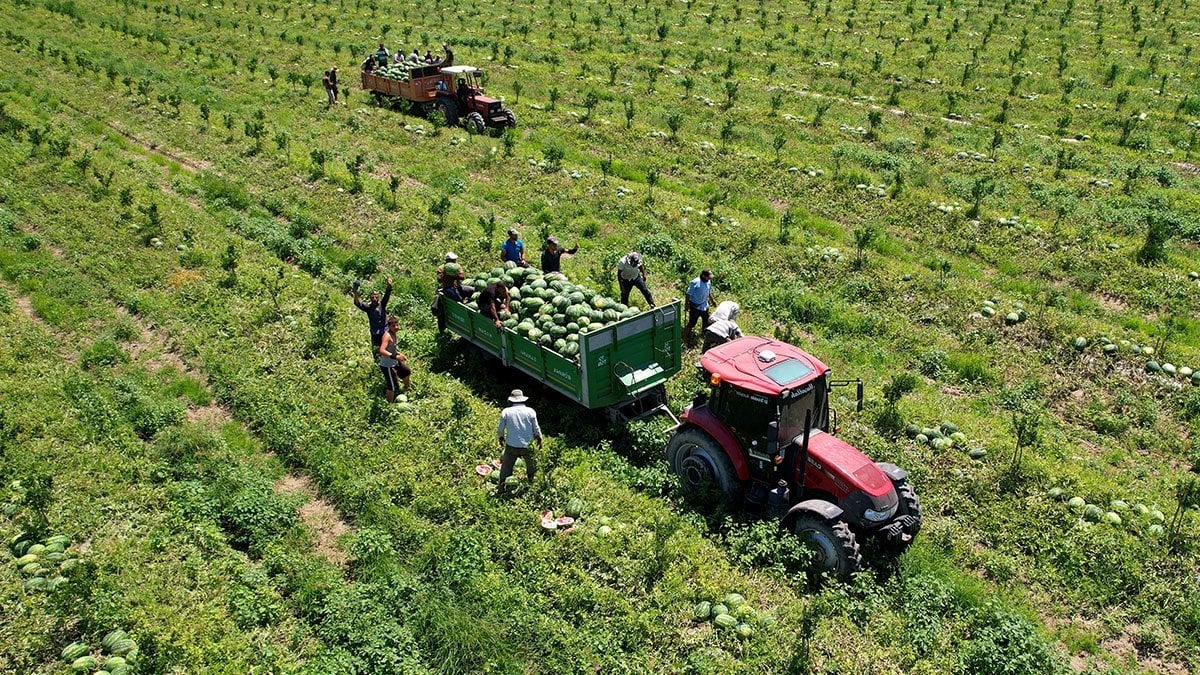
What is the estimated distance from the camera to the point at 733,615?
9.41 m

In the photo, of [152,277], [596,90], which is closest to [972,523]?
[152,277]

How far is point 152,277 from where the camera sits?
16844mm

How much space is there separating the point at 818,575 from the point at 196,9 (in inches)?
1786

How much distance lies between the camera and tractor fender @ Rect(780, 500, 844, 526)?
9.70 meters

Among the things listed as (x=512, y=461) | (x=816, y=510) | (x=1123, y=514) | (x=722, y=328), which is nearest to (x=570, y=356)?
(x=512, y=461)

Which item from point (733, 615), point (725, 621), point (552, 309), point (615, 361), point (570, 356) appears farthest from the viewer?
point (552, 309)

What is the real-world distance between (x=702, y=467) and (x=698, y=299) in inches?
184

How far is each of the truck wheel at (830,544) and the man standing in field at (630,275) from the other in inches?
255

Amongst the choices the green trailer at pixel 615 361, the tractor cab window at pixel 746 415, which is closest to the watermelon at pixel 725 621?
the tractor cab window at pixel 746 415

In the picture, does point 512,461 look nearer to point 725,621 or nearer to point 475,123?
point 725,621

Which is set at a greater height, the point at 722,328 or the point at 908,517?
the point at 722,328

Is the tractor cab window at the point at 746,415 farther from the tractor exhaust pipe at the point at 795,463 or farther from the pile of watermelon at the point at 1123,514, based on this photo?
the pile of watermelon at the point at 1123,514

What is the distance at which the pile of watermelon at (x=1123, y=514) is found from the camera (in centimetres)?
1095

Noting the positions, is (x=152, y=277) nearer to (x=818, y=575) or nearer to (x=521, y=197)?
(x=521, y=197)
